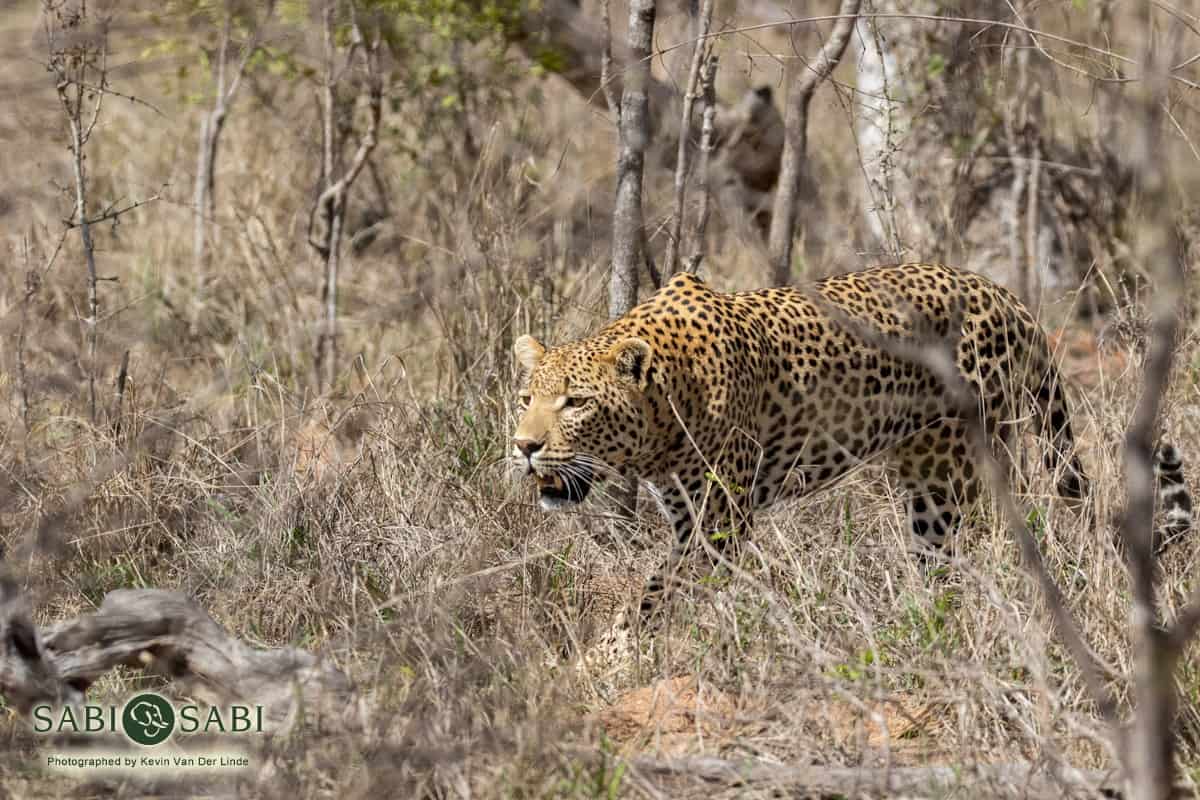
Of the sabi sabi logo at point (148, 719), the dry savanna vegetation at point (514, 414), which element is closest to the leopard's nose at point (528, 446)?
the dry savanna vegetation at point (514, 414)

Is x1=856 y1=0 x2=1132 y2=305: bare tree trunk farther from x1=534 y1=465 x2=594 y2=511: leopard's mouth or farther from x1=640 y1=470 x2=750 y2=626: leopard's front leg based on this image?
x1=534 y1=465 x2=594 y2=511: leopard's mouth

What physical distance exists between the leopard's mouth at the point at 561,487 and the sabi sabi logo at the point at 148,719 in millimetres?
1490

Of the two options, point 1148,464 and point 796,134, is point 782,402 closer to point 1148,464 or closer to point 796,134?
point 796,134

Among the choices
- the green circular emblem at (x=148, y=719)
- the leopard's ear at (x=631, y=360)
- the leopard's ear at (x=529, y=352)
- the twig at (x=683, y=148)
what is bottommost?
the green circular emblem at (x=148, y=719)

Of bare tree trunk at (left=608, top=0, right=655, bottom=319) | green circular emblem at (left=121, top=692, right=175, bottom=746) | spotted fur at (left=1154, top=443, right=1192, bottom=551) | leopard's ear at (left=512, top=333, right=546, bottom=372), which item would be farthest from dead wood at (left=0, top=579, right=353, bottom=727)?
spotted fur at (left=1154, top=443, right=1192, bottom=551)

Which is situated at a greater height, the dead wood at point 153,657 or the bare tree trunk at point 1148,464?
the bare tree trunk at point 1148,464

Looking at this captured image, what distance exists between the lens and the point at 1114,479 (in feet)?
16.9

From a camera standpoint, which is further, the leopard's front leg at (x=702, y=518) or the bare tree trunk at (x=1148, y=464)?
the leopard's front leg at (x=702, y=518)

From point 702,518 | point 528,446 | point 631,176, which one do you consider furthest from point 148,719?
point 631,176

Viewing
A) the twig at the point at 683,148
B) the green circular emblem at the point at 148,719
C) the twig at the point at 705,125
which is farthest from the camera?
the twig at the point at 705,125

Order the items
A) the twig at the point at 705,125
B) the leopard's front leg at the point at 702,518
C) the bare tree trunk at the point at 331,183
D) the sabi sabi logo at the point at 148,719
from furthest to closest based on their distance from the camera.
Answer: the bare tree trunk at the point at 331,183, the twig at the point at 705,125, the leopard's front leg at the point at 702,518, the sabi sabi logo at the point at 148,719

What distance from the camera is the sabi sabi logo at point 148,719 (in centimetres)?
428

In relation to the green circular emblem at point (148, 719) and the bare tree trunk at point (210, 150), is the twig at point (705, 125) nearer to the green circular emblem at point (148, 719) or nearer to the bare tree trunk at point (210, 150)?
the green circular emblem at point (148, 719)

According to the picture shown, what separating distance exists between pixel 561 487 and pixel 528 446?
227 mm
